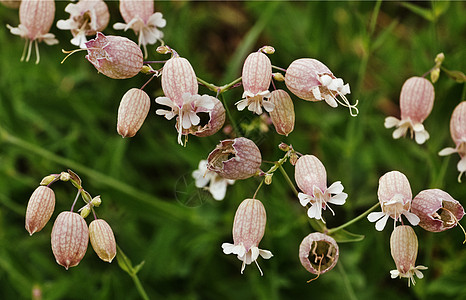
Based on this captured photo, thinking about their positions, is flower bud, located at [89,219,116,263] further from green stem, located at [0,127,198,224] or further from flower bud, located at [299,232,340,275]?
green stem, located at [0,127,198,224]

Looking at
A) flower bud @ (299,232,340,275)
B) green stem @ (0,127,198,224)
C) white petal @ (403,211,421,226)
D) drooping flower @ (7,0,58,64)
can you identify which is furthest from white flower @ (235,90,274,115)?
green stem @ (0,127,198,224)

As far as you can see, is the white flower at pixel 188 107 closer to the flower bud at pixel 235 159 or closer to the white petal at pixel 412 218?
the flower bud at pixel 235 159

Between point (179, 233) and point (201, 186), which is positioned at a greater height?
point (201, 186)

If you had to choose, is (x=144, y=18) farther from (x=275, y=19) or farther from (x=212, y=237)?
(x=275, y=19)

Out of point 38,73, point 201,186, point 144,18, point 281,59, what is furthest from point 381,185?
point 38,73

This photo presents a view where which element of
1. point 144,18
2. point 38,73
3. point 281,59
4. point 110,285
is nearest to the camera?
point 144,18

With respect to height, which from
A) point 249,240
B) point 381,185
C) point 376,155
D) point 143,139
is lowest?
point 143,139

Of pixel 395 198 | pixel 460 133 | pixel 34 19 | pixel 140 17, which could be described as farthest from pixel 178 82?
pixel 460 133
